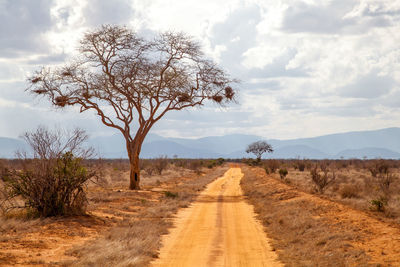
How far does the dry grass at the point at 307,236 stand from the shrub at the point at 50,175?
695cm

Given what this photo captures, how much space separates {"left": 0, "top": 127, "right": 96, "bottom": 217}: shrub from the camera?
48.8 ft

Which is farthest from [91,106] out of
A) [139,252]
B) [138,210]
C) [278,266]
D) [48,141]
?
[278,266]

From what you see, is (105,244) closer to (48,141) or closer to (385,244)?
(48,141)

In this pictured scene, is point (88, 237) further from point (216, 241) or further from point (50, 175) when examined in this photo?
point (216, 241)

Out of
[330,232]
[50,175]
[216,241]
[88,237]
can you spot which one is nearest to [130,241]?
[88,237]

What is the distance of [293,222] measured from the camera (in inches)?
590

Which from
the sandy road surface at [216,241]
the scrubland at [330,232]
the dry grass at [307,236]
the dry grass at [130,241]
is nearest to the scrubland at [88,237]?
the dry grass at [130,241]

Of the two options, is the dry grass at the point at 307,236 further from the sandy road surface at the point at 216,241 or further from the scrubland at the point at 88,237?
the scrubland at the point at 88,237

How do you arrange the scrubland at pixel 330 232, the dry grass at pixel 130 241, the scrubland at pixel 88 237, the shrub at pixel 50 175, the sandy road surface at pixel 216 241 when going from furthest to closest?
1. the shrub at pixel 50 175
2. the sandy road surface at pixel 216 241
3. the scrubland at pixel 330 232
4. the scrubland at pixel 88 237
5. the dry grass at pixel 130 241

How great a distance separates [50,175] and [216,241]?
6265 millimetres

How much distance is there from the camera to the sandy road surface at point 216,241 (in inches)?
401

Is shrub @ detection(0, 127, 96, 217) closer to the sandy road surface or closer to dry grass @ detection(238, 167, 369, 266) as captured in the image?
the sandy road surface

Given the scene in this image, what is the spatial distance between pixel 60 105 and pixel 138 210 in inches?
483

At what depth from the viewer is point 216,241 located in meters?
12.4
